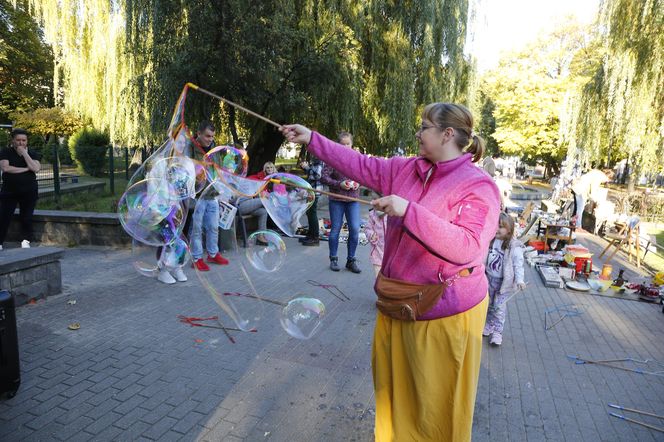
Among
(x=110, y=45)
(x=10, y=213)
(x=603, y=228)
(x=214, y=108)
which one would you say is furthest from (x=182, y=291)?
(x=603, y=228)

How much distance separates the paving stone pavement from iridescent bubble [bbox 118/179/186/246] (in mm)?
1092

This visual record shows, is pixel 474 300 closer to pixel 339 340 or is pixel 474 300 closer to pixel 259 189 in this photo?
pixel 259 189

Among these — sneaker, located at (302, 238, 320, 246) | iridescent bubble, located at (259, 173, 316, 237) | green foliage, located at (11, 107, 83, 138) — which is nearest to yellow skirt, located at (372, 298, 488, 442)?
iridescent bubble, located at (259, 173, 316, 237)

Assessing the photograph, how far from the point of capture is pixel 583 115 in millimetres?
14773

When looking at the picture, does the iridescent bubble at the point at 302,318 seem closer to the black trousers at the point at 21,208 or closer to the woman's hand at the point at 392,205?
the woman's hand at the point at 392,205

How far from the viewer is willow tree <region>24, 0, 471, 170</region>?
8602 mm

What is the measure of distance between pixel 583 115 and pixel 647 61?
2655mm

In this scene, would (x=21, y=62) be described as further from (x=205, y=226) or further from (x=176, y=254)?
(x=176, y=254)

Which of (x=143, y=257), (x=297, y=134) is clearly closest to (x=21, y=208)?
(x=143, y=257)

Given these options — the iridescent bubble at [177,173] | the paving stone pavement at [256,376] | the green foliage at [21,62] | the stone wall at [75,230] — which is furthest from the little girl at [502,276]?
the green foliage at [21,62]

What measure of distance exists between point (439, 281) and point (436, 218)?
1.35 feet

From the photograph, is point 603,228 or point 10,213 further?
point 603,228

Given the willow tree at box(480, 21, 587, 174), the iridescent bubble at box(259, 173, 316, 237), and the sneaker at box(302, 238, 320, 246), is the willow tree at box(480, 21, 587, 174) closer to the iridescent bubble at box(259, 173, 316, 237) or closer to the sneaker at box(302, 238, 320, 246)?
the sneaker at box(302, 238, 320, 246)

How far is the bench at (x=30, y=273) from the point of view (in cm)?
496
